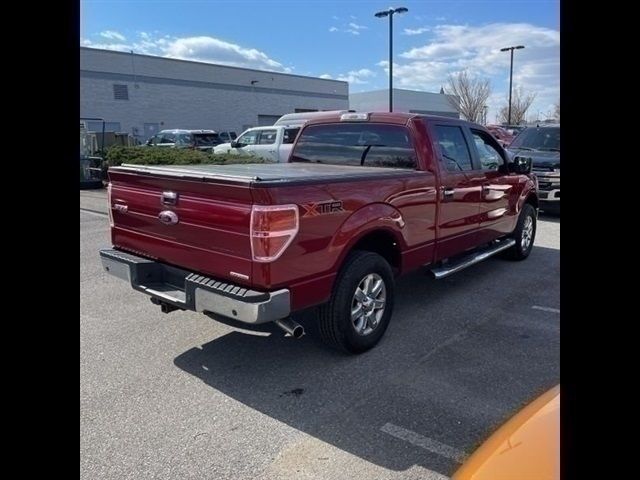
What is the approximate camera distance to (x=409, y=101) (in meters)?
61.6

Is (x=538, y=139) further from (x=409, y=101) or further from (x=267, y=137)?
(x=409, y=101)

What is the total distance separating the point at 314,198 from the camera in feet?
11.9

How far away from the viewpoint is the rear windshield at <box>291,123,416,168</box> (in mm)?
5160

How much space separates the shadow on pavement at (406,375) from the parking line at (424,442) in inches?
1.3

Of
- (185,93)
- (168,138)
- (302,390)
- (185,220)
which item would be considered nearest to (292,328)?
(302,390)

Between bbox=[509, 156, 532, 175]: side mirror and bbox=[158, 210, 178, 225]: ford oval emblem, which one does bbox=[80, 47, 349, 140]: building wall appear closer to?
bbox=[509, 156, 532, 175]: side mirror

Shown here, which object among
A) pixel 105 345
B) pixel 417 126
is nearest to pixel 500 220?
pixel 417 126

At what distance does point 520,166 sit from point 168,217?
474cm

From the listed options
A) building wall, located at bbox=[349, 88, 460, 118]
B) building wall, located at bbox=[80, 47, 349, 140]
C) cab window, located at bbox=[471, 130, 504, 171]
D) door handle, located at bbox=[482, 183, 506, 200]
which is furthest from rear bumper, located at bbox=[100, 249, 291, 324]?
building wall, located at bbox=[349, 88, 460, 118]

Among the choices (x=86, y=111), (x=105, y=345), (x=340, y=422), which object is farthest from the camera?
(x=86, y=111)

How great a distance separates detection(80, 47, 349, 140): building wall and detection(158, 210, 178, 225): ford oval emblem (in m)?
32.2

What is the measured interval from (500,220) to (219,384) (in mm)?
4233
